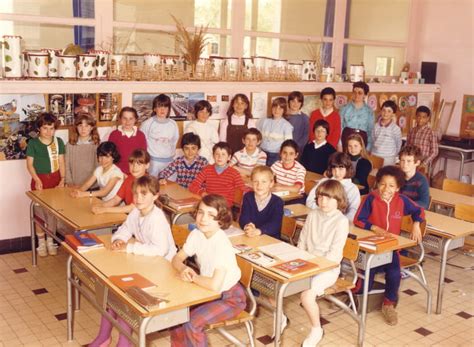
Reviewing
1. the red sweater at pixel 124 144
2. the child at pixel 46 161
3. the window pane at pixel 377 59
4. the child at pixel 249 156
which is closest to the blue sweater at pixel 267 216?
the child at pixel 249 156

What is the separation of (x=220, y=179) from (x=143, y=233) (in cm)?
168

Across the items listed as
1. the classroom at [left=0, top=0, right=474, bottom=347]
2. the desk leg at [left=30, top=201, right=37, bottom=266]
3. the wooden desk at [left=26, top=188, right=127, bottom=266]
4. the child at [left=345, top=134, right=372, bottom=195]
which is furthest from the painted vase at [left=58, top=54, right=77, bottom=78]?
the child at [left=345, top=134, right=372, bottom=195]

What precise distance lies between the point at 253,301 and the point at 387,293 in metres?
1.41

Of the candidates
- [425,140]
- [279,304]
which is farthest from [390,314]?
[425,140]

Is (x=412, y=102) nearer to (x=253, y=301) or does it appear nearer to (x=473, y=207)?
(x=473, y=207)

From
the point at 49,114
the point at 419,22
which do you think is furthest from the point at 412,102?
the point at 49,114

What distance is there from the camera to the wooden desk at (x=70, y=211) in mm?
4180

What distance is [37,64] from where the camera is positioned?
550 centimetres

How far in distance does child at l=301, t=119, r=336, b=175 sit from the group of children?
0.01 m

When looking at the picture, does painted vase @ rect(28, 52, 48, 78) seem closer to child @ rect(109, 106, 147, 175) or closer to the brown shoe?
child @ rect(109, 106, 147, 175)

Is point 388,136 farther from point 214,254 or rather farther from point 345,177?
point 214,254

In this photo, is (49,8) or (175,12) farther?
(175,12)

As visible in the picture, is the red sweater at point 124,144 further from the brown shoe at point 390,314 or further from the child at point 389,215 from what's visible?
the brown shoe at point 390,314

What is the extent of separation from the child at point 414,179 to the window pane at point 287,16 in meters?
3.19
